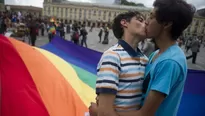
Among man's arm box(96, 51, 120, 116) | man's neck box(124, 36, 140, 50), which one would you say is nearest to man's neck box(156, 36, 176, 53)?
man's neck box(124, 36, 140, 50)

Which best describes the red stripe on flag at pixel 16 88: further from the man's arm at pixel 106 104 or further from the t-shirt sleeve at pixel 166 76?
the t-shirt sleeve at pixel 166 76

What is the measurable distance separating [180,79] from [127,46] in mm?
350

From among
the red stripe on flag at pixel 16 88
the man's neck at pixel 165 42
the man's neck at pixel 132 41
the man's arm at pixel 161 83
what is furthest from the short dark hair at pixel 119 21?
the red stripe on flag at pixel 16 88

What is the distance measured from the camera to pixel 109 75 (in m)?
1.15

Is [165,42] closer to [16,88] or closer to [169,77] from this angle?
[169,77]

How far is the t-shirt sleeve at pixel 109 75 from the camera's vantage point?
114 cm

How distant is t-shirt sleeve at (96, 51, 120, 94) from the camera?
1.14m

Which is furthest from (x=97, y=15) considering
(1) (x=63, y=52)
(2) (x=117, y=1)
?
(1) (x=63, y=52)

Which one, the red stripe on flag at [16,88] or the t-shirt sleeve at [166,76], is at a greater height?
the t-shirt sleeve at [166,76]

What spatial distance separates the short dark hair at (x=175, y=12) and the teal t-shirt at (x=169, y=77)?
Answer: 145 mm

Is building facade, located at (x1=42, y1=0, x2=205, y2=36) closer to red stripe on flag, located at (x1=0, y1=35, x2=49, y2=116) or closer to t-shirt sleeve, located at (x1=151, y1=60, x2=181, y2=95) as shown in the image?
red stripe on flag, located at (x1=0, y1=35, x2=49, y2=116)

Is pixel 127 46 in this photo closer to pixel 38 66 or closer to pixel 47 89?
pixel 47 89

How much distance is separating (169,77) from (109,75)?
30 centimetres

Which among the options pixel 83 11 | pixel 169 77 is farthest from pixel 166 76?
pixel 83 11
